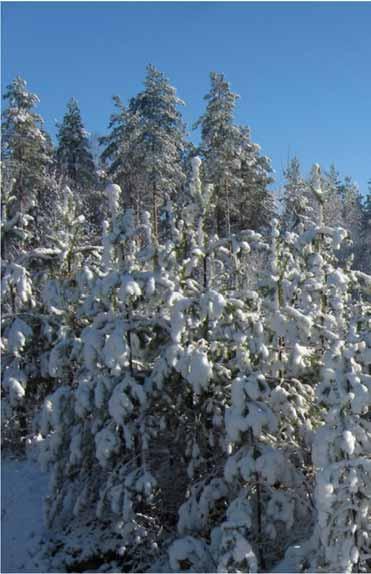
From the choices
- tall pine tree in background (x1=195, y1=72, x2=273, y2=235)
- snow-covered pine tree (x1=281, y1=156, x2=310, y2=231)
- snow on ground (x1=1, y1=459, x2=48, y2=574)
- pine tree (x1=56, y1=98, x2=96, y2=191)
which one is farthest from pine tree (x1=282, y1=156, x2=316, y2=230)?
pine tree (x1=56, y1=98, x2=96, y2=191)

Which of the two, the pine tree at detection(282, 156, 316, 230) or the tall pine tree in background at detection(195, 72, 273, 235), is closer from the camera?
the pine tree at detection(282, 156, 316, 230)

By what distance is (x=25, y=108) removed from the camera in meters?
31.1

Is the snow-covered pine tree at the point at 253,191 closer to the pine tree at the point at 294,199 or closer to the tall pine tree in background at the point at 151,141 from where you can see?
the pine tree at the point at 294,199

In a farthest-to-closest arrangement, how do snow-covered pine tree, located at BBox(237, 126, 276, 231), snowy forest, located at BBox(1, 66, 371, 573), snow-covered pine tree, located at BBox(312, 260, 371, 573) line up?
snow-covered pine tree, located at BBox(237, 126, 276, 231) < snowy forest, located at BBox(1, 66, 371, 573) < snow-covered pine tree, located at BBox(312, 260, 371, 573)

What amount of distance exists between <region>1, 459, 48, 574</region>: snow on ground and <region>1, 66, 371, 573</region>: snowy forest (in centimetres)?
32

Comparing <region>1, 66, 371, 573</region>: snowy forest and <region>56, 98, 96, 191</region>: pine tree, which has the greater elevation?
<region>56, 98, 96, 191</region>: pine tree

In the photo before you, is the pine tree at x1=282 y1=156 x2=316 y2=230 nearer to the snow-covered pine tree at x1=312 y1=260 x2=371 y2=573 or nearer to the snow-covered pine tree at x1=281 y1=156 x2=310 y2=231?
the snow-covered pine tree at x1=281 y1=156 x2=310 y2=231

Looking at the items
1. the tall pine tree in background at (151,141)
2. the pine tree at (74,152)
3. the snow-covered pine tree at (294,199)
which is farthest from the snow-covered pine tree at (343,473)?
the pine tree at (74,152)

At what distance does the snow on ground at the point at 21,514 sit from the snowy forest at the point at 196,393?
0.32 metres

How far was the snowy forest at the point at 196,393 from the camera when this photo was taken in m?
5.98

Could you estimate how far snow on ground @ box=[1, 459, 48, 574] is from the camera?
8.06m

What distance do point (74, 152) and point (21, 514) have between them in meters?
29.4

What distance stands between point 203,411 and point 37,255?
3.73 m

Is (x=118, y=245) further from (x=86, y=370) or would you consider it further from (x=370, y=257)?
(x=370, y=257)
